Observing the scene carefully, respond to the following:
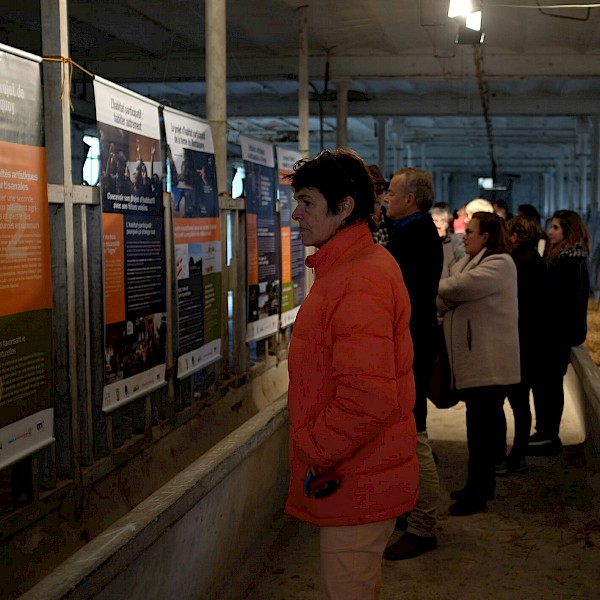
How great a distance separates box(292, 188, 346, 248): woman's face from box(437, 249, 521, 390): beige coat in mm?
2877

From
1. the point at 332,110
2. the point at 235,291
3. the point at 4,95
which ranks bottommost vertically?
the point at 235,291

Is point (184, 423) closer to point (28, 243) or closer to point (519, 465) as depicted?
point (519, 465)

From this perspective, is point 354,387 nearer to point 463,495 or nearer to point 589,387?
point 463,495

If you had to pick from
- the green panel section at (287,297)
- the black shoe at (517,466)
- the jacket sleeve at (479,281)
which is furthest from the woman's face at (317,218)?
the green panel section at (287,297)

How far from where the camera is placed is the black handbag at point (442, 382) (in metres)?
5.55

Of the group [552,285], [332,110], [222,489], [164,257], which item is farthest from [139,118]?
[332,110]

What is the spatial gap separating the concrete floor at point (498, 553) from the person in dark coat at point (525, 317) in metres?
0.18

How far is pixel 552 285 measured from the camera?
276 inches

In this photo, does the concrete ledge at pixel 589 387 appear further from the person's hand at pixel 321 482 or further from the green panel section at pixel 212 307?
the person's hand at pixel 321 482

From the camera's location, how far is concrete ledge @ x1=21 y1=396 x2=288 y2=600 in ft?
9.64

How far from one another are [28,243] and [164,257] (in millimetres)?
1878

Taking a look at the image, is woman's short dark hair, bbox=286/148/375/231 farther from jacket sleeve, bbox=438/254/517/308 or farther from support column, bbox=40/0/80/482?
jacket sleeve, bbox=438/254/517/308

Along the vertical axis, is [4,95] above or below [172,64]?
below

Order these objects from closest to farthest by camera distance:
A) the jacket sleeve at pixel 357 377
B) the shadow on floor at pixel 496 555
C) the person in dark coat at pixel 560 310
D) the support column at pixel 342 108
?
the jacket sleeve at pixel 357 377 < the shadow on floor at pixel 496 555 < the person in dark coat at pixel 560 310 < the support column at pixel 342 108
